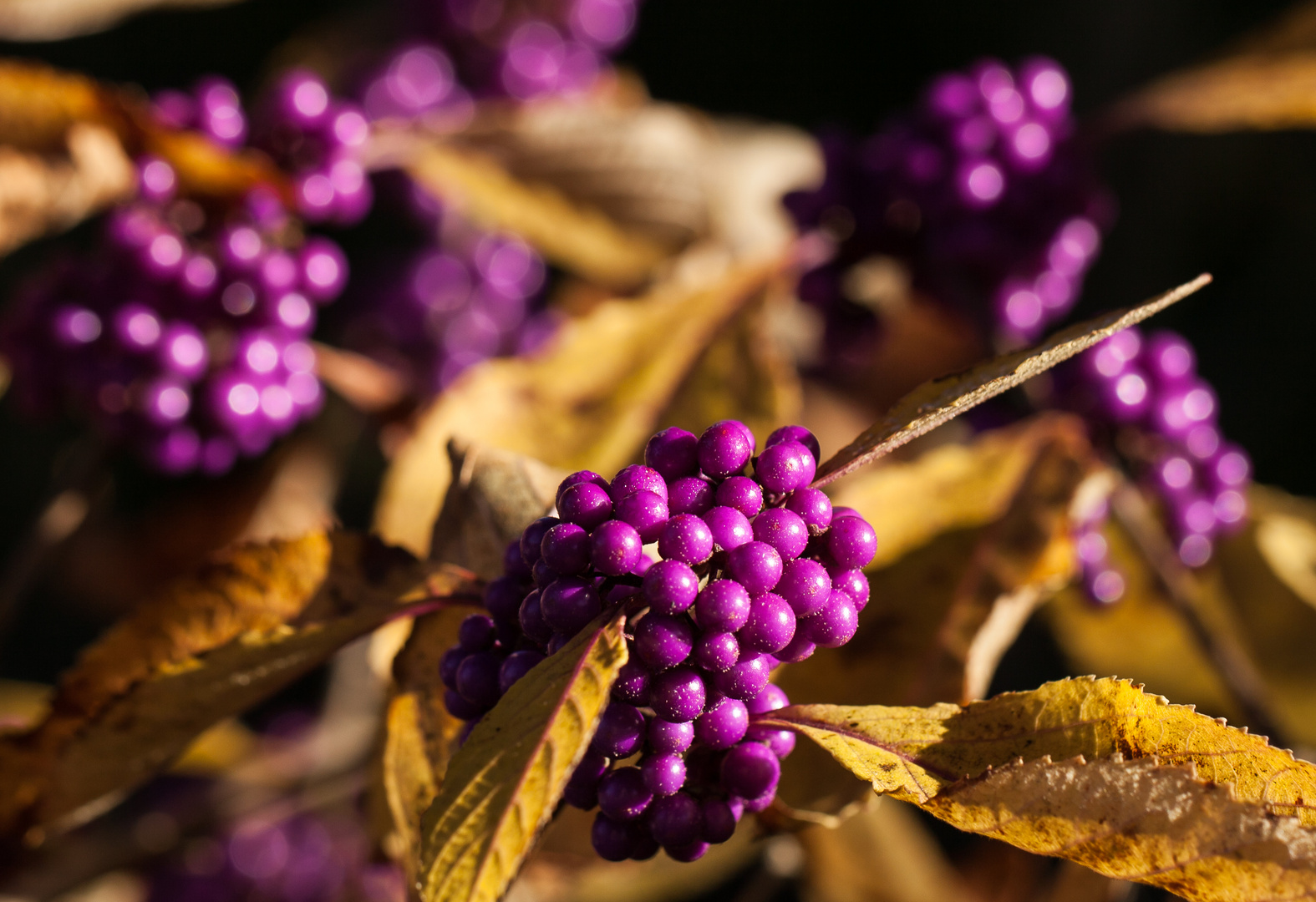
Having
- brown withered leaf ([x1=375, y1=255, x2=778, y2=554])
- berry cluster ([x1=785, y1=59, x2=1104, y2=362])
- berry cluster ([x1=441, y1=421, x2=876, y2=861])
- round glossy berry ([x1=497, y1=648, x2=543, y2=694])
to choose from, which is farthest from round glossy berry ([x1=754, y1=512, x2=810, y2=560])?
berry cluster ([x1=785, y1=59, x2=1104, y2=362])

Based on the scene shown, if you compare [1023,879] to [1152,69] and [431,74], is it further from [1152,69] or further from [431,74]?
[1152,69]

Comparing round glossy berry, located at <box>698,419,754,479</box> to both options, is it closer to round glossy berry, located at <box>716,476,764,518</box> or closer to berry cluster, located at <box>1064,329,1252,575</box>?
round glossy berry, located at <box>716,476,764,518</box>

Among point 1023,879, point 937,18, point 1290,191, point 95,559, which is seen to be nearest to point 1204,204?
point 1290,191

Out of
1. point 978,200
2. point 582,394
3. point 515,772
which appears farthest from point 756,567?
point 978,200

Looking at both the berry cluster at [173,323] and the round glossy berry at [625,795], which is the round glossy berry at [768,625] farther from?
the berry cluster at [173,323]

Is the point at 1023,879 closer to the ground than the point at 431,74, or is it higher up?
closer to the ground

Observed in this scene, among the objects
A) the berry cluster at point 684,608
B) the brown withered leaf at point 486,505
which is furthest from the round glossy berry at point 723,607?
the brown withered leaf at point 486,505
